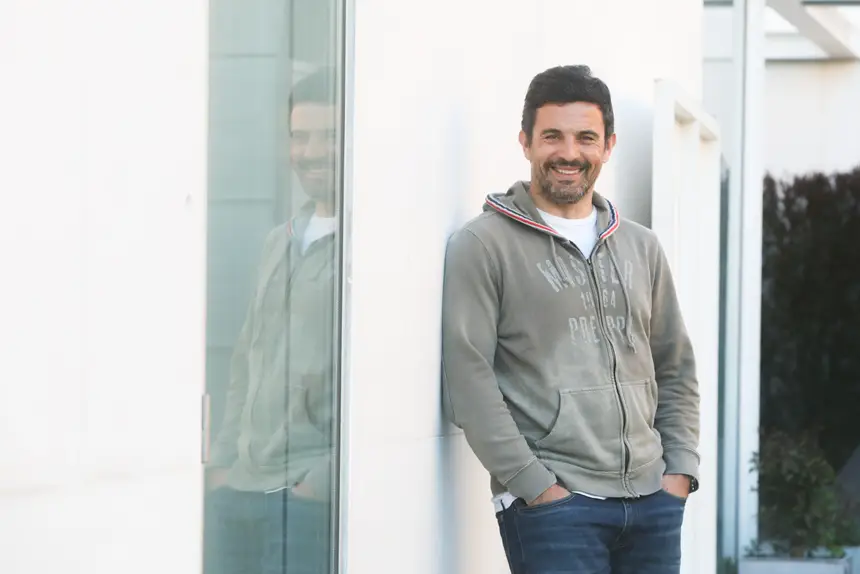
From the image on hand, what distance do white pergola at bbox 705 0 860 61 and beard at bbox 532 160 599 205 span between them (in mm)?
3895

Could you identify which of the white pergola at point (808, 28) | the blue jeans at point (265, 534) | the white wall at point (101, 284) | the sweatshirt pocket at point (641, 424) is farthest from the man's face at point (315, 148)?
the white pergola at point (808, 28)

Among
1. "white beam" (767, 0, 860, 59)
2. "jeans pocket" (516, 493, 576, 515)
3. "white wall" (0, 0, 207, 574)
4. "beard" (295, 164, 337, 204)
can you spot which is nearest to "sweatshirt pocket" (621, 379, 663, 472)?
"jeans pocket" (516, 493, 576, 515)

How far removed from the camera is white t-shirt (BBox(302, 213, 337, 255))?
8.63 feet

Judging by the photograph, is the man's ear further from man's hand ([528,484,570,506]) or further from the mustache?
man's hand ([528,484,570,506])

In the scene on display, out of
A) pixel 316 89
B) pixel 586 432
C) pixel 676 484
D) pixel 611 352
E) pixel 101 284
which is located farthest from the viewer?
pixel 676 484

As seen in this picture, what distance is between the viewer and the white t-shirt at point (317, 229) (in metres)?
2.63

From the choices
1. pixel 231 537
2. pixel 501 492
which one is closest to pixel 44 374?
pixel 231 537

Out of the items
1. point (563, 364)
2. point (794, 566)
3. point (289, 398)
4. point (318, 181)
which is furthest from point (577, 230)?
point (794, 566)

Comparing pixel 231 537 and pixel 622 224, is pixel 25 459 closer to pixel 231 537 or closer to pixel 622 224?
pixel 231 537

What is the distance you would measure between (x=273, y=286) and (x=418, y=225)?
2.54 ft

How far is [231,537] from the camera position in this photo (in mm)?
2316

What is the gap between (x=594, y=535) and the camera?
3.28m

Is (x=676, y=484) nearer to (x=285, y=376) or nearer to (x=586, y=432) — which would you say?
(x=586, y=432)

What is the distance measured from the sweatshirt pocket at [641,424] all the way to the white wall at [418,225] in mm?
426
